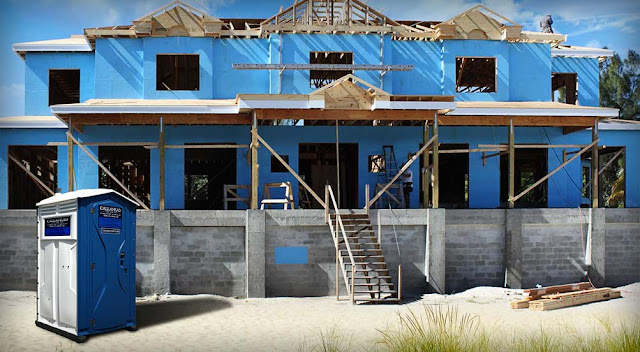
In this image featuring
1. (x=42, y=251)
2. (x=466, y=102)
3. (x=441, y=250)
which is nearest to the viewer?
(x=42, y=251)

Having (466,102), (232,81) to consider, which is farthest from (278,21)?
(466,102)

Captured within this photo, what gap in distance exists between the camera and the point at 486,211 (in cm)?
1800

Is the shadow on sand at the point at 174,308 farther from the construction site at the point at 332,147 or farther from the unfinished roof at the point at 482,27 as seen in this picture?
the unfinished roof at the point at 482,27

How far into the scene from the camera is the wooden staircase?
15945mm

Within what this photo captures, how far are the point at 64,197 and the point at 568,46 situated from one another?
794 inches

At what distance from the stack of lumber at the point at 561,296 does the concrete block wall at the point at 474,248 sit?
6.28 ft

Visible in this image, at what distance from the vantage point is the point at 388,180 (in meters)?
21.3

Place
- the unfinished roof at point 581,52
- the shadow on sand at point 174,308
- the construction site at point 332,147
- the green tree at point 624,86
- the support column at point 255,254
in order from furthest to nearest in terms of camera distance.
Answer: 1. the green tree at point 624,86
2. the unfinished roof at point 581,52
3. the construction site at point 332,147
4. the support column at point 255,254
5. the shadow on sand at point 174,308

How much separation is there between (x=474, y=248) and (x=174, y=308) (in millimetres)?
8602

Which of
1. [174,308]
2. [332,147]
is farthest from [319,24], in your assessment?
[174,308]

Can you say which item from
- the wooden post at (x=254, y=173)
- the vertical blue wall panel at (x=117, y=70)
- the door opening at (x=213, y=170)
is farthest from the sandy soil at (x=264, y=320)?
the vertical blue wall panel at (x=117, y=70)

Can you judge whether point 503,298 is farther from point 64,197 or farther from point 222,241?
point 64,197

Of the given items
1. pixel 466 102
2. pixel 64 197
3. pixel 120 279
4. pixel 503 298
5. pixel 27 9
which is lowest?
pixel 503 298

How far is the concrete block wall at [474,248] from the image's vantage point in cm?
1786
